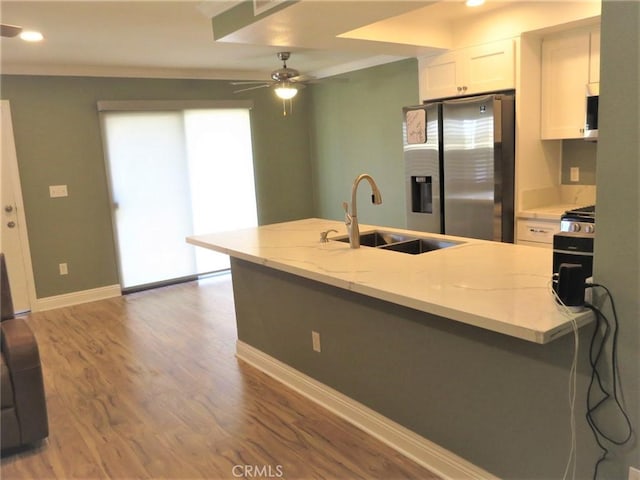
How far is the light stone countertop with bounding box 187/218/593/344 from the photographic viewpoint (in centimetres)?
164

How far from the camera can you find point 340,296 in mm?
2676

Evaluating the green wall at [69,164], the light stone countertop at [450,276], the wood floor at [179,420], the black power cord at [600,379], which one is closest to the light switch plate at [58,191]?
the green wall at [69,164]

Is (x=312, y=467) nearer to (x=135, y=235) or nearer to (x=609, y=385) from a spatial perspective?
(x=609, y=385)

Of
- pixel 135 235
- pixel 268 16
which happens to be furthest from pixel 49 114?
pixel 268 16

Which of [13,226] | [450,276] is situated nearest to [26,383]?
[450,276]

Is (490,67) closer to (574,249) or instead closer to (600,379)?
(574,249)

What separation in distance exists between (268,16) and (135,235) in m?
3.39

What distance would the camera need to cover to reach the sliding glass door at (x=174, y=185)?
5.46 metres

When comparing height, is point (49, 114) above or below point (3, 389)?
above

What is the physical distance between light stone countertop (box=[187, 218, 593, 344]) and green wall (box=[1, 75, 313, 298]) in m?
2.61

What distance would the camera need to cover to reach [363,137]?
5723 mm

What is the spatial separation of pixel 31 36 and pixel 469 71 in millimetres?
3256

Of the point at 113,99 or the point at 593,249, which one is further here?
the point at 113,99

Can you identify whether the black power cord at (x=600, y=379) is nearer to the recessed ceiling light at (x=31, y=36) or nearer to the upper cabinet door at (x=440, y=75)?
the upper cabinet door at (x=440, y=75)
